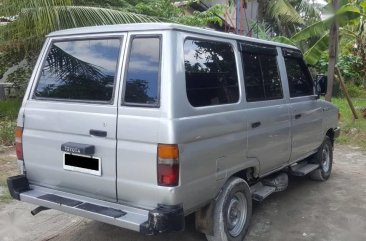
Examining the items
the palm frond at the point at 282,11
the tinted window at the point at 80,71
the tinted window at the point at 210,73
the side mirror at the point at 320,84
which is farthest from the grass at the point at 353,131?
the palm frond at the point at 282,11

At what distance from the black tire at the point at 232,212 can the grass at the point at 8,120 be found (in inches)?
219

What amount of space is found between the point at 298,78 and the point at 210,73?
209cm

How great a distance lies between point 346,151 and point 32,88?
22.6 ft

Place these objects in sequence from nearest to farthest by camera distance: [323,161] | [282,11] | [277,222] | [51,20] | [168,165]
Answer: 1. [168,165]
2. [277,222]
3. [323,161]
4. [51,20]
5. [282,11]

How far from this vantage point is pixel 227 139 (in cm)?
378

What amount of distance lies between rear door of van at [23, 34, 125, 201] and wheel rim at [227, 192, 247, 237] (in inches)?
47.2

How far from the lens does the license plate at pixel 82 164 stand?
11.6 feet

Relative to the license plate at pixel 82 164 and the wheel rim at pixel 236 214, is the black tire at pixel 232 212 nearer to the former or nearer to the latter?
the wheel rim at pixel 236 214

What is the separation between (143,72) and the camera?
3453mm

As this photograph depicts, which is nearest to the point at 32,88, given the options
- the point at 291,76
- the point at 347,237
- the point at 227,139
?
the point at 227,139

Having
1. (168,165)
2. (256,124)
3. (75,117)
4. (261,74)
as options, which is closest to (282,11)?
(261,74)

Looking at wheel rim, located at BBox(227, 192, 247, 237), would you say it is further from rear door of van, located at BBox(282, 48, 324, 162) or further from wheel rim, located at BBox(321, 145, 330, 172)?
wheel rim, located at BBox(321, 145, 330, 172)

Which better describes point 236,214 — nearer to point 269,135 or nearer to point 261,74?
point 269,135

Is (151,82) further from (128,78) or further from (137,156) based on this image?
(137,156)
